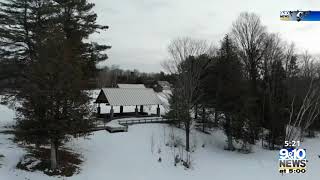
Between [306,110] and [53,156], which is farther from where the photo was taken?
[306,110]

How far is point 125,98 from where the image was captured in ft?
130

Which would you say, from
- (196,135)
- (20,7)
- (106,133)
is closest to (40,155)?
(106,133)

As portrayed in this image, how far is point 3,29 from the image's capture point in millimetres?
28141

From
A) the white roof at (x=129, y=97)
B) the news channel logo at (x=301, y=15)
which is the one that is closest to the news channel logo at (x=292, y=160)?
the news channel logo at (x=301, y=15)

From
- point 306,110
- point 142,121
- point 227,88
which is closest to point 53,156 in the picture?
point 142,121

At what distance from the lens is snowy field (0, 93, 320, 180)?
22.8 m

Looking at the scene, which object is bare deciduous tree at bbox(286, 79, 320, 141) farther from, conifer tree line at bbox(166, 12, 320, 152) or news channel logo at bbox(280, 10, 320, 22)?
news channel logo at bbox(280, 10, 320, 22)

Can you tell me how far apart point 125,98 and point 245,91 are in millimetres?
14603

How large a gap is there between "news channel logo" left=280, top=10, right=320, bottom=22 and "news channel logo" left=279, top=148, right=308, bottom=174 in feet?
34.6

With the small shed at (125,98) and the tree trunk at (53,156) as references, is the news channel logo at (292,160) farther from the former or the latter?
the small shed at (125,98)

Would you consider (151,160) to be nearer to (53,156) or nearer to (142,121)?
(53,156)

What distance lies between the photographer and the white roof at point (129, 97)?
3871 cm

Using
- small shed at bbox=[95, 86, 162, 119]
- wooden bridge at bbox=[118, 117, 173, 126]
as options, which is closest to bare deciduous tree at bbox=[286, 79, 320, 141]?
wooden bridge at bbox=[118, 117, 173, 126]

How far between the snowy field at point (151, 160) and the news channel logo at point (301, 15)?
1450cm
